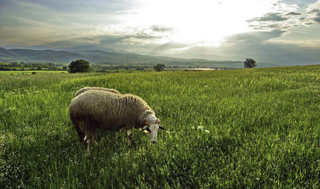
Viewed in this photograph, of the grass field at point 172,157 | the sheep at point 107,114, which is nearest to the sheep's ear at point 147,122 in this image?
the sheep at point 107,114

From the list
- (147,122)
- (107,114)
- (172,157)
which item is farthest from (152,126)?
(107,114)

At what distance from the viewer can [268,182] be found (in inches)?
122

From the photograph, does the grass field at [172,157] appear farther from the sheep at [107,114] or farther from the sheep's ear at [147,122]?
the sheep's ear at [147,122]

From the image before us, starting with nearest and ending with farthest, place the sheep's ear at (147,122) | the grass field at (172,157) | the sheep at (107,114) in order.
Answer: the grass field at (172,157) < the sheep at (107,114) < the sheep's ear at (147,122)

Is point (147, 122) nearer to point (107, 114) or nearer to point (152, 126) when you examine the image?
point (152, 126)

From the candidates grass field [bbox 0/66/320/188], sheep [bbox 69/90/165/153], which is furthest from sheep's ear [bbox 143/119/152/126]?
grass field [bbox 0/66/320/188]

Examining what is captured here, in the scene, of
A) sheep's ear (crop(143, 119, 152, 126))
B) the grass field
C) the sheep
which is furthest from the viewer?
sheep's ear (crop(143, 119, 152, 126))

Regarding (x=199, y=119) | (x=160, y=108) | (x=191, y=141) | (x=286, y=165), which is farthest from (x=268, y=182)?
(x=160, y=108)

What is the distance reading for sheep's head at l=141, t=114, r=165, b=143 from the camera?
4537 millimetres

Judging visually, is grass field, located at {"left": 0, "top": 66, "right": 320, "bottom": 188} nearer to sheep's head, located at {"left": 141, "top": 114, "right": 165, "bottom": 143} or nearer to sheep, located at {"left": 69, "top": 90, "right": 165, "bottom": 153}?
sheep's head, located at {"left": 141, "top": 114, "right": 165, "bottom": 143}

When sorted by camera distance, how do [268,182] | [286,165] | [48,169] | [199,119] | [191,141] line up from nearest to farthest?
1. [268,182]
2. [286,165]
3. [48,169]
4. [191,141]
5. [199,119]

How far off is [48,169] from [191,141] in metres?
3.61

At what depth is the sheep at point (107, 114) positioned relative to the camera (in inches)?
176

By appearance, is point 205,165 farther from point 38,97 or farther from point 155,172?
point 38,97
